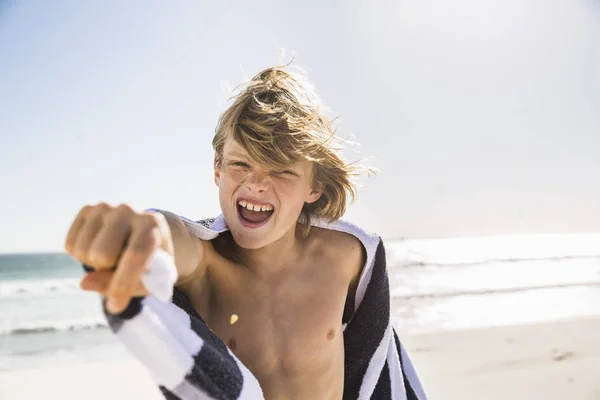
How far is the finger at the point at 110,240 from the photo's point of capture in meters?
0.76

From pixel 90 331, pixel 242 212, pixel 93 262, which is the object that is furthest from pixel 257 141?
pixel 90 331

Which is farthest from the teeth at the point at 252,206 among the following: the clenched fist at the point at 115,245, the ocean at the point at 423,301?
the ocean at the point at 423,301

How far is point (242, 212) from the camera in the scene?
→ 1.82 m

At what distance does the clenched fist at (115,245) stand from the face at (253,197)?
3.06ft

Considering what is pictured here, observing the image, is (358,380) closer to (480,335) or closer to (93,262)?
(93,262)

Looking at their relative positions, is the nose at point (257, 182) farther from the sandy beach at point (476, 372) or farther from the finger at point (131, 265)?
the sandy beach at point (476, 372)

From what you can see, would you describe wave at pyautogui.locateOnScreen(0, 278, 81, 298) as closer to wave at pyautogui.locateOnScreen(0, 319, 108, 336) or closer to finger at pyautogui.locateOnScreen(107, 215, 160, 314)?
wave at pyautogui.locateOnScreen(0, 319, 108, 336)

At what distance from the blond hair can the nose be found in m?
0.04

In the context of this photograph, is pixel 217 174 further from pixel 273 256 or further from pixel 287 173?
pixel 273 256

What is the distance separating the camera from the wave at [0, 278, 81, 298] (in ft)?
41.6

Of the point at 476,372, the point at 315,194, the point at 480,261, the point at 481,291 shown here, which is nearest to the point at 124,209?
the point at 315,194

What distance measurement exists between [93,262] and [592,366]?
4.62m

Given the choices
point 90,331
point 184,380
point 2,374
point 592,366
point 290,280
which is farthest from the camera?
point 90,331

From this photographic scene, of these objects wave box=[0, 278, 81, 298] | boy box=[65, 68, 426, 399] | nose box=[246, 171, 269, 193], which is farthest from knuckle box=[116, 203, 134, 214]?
wave box=[0, 278, 81, 298]
